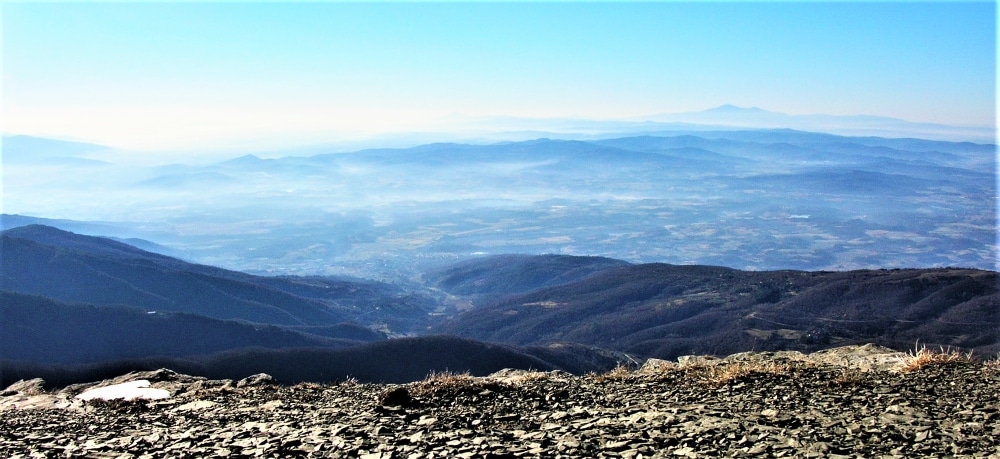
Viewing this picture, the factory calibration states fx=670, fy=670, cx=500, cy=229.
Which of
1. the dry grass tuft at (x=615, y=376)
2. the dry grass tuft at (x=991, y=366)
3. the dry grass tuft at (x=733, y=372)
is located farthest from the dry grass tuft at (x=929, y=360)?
the dry grass tuft at (x=615, y=376)

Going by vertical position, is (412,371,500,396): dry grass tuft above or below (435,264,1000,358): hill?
above

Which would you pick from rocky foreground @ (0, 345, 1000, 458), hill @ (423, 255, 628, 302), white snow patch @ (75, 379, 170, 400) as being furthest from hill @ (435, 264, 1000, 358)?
white snow patch @ (75, 379, 170, 400)

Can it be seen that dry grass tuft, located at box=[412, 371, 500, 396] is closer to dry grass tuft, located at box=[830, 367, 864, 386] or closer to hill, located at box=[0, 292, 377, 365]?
dry grass tuft, located at box=[830, 367, 864, 386]

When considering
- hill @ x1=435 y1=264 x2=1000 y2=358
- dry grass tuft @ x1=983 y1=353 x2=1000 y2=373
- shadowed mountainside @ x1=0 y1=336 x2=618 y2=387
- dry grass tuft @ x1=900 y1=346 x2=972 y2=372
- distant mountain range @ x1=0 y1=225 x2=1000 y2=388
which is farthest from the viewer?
hill @ x1=435 y1=264 x2=1000 y2=358

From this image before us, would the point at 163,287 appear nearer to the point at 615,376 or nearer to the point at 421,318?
the point at 421,318

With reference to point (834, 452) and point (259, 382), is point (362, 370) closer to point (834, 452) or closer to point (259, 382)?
point (259, 382)

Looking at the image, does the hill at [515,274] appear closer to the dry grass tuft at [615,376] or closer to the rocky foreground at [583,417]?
the dry grass tuft at [615,376]

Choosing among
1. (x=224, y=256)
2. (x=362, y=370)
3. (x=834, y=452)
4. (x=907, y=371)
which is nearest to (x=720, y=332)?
(x=362, y=370)
